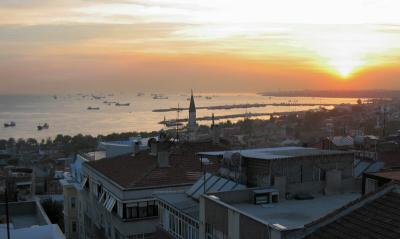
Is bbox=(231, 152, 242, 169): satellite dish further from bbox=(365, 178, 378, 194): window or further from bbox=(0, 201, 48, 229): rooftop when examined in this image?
bbox=(0, 201, 48, 229): rooftop

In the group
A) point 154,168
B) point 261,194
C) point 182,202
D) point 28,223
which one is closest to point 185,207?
point 182,202

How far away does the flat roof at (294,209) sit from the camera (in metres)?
12.1

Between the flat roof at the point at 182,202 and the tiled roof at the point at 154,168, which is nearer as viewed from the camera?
the flat roof at the point at 182,202

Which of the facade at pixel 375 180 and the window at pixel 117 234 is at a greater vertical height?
the facade at pixel 375 180

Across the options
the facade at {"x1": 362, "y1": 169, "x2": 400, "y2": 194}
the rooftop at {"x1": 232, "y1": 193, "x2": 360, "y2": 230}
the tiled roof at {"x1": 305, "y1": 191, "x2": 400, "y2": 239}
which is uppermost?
the facade at {"x1": 362, "y1": 169, "x2": 400, "y2": 194}

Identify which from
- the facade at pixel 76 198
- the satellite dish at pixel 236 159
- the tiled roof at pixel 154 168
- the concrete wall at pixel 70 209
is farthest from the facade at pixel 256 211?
the concrete wall at pixel 70 209

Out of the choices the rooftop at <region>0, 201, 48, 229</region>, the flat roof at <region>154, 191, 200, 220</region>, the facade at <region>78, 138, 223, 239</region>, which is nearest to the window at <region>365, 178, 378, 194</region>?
the flat roof at <region>154, 191, 200, 220</region>

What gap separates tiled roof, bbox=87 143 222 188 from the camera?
21.5 metres

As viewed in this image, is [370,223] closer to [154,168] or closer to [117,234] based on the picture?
[154,168]

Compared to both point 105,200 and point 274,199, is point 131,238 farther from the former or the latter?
point 274,199

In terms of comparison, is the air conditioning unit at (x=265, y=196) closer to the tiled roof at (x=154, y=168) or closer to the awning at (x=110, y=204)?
the tiled roof at (x=154, y=168)

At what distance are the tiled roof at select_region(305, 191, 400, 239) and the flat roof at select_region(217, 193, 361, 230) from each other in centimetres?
146

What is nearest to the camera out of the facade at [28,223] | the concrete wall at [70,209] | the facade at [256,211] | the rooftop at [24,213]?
the facade at [256,211]

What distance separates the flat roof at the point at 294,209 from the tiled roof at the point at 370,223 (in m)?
1.46
